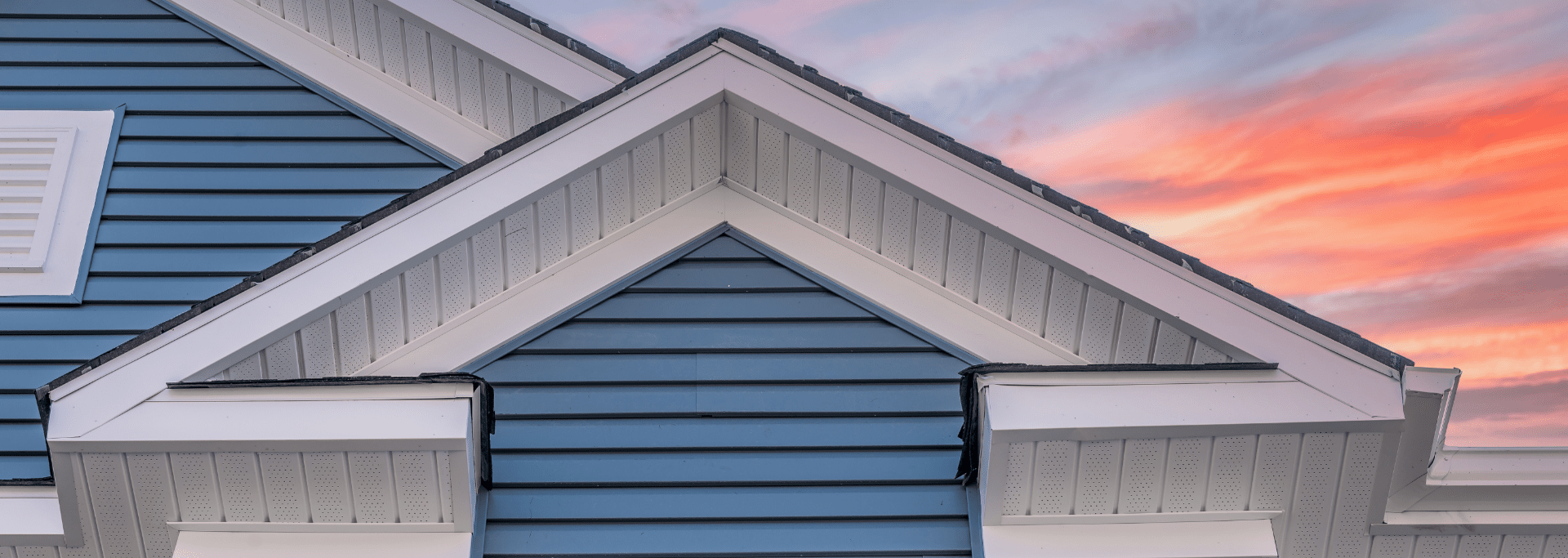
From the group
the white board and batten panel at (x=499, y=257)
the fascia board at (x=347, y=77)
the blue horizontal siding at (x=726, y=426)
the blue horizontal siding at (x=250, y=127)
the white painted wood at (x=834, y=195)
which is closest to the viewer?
the blue horizontal siding at (x=726, y=426)

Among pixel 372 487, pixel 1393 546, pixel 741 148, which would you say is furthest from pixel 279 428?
pixel 1393 546

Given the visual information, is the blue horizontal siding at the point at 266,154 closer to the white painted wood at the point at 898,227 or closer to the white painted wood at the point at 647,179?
the white painted wood at the point at 647,179

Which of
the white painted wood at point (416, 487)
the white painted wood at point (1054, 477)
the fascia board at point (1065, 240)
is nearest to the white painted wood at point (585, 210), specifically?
the fascia board at point (1065, 240)

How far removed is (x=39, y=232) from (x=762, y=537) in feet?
13.5

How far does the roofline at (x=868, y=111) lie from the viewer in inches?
121

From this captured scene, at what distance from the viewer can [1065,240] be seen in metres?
3.44

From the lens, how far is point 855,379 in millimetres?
3613

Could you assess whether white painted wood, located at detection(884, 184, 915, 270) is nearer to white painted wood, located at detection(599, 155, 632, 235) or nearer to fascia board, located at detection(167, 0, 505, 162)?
white painted wood, located at detection(599, 155, 632, 235)

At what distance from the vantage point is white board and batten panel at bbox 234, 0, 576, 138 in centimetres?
477

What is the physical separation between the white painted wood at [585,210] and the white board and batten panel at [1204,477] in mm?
2073

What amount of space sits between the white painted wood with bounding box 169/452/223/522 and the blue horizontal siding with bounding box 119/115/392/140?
2376mm

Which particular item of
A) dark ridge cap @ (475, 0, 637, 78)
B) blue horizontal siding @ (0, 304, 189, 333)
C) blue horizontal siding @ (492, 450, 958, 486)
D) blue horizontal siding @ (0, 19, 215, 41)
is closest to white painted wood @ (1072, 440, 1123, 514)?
blue horizontal siding @ (492, 450, 958, 486)

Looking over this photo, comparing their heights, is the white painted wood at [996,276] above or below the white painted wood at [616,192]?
below

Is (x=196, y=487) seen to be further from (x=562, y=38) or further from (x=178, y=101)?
(x=178, y=101)
